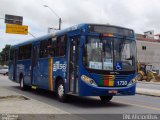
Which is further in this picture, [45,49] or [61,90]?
[45,49]

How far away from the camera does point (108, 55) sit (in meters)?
14.4

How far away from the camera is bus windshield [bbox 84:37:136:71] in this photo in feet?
46.6

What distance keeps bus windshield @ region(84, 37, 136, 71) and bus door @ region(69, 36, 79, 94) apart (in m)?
0.66

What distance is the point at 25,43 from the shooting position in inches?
899

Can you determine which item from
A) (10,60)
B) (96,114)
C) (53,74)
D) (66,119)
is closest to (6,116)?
(66,119)

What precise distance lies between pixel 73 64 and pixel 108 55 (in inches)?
59.8

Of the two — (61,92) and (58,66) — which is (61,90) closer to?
(61,92)

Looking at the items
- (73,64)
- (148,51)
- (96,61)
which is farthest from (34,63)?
(148,51)

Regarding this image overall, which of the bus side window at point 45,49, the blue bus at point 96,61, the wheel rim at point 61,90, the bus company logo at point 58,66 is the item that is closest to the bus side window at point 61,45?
the blue bus at point 96,61

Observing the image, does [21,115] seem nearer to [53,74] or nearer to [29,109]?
[29,109]

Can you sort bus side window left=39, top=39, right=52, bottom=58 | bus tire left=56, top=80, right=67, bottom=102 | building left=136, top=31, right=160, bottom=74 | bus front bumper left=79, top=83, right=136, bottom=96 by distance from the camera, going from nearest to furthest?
1. bus front bumper left=79, top=83, right=136, bottom=96
2. bus tire left=56, top=80, right=67, bottom=102
3. bus side window left=39, top=39, right=52, bottom=58
4. building left=136, top=31, right=160, bottom=74

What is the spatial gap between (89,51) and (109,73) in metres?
1.11

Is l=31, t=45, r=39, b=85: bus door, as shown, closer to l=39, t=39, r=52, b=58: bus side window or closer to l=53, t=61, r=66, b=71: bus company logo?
l=39, t=39, r=52, b=58: bus side window

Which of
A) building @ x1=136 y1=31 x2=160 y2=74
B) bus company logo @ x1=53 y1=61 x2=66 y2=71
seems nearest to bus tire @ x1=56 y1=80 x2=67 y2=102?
bus company logo @ x1=53 y1=61 x2=66 y2=71
